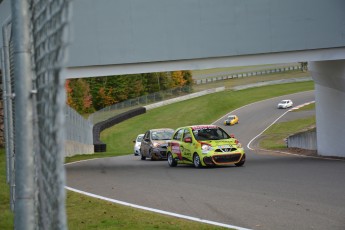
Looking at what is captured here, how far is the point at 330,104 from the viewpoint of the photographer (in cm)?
2712

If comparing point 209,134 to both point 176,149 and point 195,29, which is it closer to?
point 176,149

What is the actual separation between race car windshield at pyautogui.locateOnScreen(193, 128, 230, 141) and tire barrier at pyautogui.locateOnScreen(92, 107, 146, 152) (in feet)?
90.0

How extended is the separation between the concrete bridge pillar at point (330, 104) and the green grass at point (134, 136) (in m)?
12.6

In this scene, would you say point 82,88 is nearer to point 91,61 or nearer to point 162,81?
point 162,81

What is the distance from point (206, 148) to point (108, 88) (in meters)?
75.3

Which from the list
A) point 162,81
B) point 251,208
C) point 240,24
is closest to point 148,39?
point 240,24

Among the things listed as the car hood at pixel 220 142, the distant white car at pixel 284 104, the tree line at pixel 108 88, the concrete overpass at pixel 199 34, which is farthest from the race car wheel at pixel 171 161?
the tree line at pixel 108 88

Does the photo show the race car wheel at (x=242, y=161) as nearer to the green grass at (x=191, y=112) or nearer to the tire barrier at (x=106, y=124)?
the tire barrier at (x=106, y=124)

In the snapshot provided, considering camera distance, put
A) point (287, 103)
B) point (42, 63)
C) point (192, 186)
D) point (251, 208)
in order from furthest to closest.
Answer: point (287, 103) → point (192, 186) → point (251, 208) → point (42, 63)

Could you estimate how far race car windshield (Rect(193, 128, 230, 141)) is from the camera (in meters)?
23.4

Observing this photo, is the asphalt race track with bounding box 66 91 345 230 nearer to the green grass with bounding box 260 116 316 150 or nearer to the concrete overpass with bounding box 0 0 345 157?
the concrete overpass with bounding box 0 0 345 157

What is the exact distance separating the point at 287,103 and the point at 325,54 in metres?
60.4

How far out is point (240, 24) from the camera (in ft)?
82.1

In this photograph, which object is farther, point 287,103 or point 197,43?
point 287,103
